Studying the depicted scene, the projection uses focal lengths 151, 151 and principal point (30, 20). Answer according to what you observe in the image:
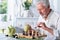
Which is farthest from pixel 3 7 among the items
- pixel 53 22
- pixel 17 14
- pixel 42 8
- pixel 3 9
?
pixel 53 22

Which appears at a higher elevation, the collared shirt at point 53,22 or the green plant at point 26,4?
the green plant at point 26,4

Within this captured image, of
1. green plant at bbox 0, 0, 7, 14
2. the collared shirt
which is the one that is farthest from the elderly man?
green plant at bbox 0, 0, 7, 14

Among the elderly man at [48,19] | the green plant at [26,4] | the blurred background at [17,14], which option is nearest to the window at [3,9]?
the blurred background at [17,14]

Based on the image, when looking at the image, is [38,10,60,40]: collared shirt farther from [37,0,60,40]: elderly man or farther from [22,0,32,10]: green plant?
[22,0,32,10]: green plant

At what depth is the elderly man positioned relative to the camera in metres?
1.31

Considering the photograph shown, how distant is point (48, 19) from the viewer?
1330 mm

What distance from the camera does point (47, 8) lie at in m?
1.34

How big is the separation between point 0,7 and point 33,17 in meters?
0.32

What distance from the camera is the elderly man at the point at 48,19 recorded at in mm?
1308

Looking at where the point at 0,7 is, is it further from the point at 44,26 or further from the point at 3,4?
the point at 44,26

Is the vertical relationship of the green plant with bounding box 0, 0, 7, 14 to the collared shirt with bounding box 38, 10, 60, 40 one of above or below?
above

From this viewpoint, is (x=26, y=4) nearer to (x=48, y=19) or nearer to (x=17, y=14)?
(x=17, y=14)

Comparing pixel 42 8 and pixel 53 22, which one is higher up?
pixel 42 8

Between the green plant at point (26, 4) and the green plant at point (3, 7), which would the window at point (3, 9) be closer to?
the green plant at point (3, 7)
